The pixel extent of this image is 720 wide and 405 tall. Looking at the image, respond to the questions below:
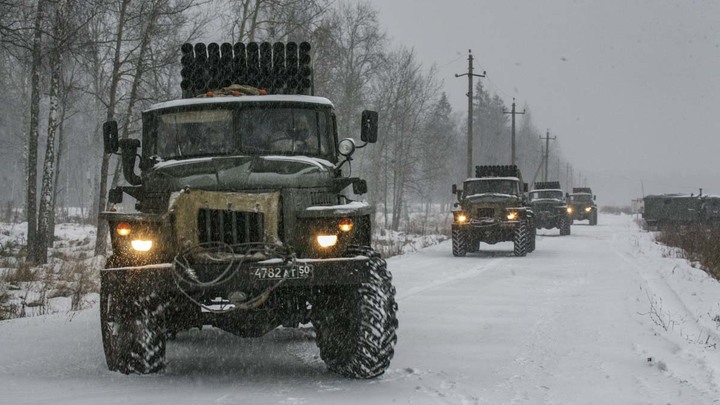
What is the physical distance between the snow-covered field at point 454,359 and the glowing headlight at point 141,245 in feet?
3.30

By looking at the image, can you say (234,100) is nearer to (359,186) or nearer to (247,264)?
(359,186)

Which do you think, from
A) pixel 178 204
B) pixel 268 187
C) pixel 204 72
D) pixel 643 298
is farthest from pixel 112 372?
pixel 643 298

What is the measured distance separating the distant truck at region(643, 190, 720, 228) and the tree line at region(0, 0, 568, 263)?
1409cm

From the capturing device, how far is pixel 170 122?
719 centimetres

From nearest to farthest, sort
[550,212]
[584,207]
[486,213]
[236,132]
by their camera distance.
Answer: [236,132] → [486,213] → [550,212] → [584,207]

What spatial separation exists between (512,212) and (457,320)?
10986 mm

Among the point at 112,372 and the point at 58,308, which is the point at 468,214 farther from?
the point at 112,372

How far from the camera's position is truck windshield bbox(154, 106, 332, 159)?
6.99m

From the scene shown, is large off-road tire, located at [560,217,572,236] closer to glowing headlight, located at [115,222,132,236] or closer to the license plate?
the license plate

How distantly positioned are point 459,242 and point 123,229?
47.2ft

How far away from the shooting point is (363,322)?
5.53m

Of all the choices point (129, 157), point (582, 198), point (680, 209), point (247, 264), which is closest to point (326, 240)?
point (247, 264)

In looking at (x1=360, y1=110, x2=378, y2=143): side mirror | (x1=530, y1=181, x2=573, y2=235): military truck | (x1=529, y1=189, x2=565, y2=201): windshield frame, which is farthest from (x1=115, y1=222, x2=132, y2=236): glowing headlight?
(x1=529, y1=189, x2=565, y2=201): windshield frame

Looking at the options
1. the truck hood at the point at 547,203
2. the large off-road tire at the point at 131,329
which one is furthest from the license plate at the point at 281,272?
the truck hood at the point at 547,203
